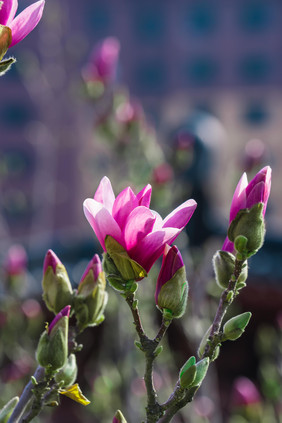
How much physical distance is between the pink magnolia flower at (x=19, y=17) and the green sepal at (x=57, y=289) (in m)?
0.26

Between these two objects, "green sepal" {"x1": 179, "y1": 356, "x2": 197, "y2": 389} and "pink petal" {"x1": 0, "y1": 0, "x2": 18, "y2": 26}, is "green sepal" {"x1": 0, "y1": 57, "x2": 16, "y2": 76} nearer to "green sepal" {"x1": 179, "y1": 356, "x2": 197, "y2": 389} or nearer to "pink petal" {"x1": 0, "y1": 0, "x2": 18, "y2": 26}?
"pink petal" {"x1": 0, "y1": 0, "x2": 18, "y2": 26}

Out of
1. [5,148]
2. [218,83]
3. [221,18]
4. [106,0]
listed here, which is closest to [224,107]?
[218,83]

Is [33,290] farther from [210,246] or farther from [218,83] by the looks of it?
[218,83]

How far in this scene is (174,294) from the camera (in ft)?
2.05

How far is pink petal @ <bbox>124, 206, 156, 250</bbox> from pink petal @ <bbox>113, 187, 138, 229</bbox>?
14 millimetres

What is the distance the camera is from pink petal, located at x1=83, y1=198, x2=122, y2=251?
23.6 inches

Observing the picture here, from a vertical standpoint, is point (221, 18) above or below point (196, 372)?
below

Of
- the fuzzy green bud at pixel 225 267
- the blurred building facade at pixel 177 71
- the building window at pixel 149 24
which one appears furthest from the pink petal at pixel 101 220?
the building window at pixel 149 24

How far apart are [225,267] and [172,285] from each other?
8 cm

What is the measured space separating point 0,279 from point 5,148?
52.3 feet

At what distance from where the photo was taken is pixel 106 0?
61.8ft

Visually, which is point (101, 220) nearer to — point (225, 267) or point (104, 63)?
point (225, 267)

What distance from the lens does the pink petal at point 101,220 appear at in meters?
0.60

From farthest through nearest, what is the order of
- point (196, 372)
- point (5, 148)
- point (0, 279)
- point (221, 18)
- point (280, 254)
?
point (221, 18) < point (5, 148) < point (280, 254) < point (0, 279) < point (196, 372)
